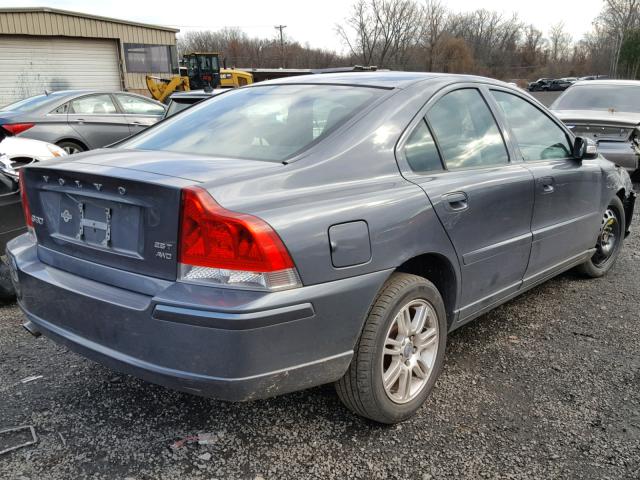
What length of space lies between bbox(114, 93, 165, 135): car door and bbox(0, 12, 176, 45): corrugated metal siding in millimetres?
16457

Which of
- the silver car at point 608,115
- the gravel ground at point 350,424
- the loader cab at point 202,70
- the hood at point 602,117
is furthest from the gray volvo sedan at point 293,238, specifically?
the loader cab at point 202,70

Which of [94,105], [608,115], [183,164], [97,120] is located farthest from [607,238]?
[94,105]

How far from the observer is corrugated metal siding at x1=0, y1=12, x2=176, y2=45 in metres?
23.0

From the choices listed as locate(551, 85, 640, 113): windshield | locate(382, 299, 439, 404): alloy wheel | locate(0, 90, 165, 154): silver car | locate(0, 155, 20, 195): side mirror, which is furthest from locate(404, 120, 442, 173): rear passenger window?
locate(551, 85, 640, 113): windshield

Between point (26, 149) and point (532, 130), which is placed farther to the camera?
point (26, 149)

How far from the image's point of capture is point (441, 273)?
286cm

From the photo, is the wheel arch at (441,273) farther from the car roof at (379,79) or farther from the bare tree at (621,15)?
the bare tree at (621,15)

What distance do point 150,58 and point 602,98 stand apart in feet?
79.8

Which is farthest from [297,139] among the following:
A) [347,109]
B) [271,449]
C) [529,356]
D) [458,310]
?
[529,356]

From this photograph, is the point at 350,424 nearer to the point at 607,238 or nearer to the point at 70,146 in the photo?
the point at 607,238

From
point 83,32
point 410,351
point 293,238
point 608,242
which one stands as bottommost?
point 608,242

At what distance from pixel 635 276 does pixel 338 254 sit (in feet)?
12.4

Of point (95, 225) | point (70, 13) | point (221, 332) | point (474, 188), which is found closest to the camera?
point (221, 332)

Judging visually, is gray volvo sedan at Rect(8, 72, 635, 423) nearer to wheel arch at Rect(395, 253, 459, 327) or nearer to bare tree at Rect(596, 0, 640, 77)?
wheel arch at Rect(395, 253, 459, 327)
